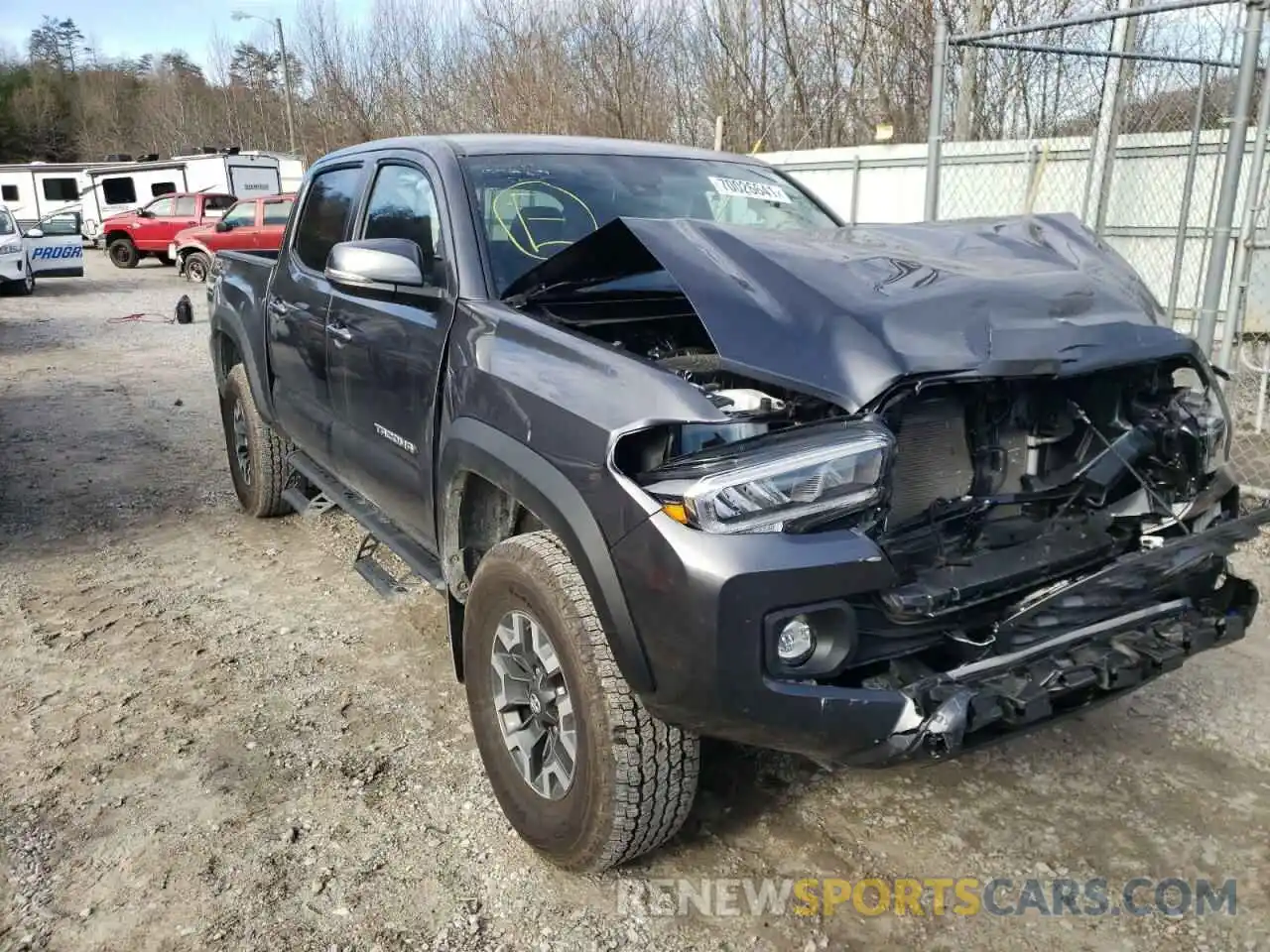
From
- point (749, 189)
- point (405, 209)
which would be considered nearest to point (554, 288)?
point (405, 209)

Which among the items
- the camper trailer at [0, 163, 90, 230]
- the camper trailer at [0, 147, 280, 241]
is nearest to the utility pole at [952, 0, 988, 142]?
the camper trailer at [0, 147, 280, 241]

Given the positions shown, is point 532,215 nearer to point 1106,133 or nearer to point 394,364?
point 394,364

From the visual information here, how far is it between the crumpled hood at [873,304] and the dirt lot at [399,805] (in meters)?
1.34

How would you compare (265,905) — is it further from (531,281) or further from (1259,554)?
(1259,554)

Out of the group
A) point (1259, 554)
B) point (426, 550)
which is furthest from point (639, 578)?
point (1259, 554)

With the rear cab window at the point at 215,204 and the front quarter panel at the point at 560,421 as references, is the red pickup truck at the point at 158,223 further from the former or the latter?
the front quarter panel at the point at 560,421

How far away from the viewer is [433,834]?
278 centimetres

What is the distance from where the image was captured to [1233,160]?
4848 millimetres

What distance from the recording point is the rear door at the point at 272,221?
18.6 metres

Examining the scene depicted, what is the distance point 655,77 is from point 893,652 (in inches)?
724

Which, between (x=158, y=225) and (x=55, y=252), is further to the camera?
(x=158, y=225)

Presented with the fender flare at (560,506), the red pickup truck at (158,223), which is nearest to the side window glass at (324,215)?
the fender flare at (560,506)

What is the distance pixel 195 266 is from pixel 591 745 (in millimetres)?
20748

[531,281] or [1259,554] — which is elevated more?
[531,281]
